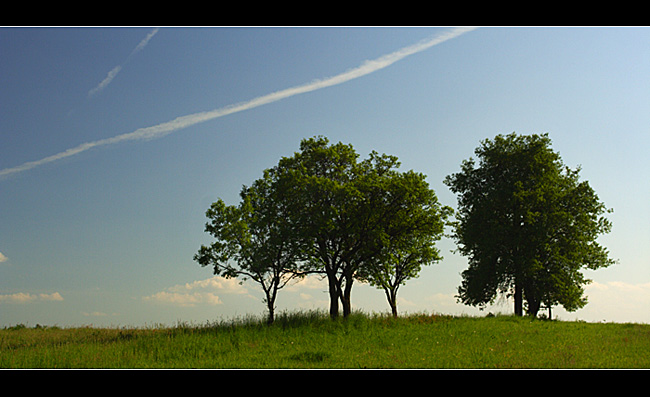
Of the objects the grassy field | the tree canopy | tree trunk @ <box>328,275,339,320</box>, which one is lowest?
the grassy field

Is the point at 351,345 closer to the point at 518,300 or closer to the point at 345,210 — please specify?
the point at 345,210

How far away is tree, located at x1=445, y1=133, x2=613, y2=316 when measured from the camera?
34.4 meters

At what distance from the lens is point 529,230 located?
35.0m

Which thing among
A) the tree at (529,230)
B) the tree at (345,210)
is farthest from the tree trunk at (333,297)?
the tree at (529,230)

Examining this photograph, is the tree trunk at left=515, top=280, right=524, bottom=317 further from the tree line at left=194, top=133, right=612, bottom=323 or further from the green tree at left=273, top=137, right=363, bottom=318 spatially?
the green tree at left=273, top=137, right=363, bottom=318

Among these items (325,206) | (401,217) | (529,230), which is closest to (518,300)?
(529,230)

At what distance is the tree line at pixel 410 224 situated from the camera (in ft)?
105

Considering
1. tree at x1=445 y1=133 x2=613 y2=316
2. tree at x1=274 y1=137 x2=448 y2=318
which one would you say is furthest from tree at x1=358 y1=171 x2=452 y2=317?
tree at x1=445 y1=133 x2=613 y2=316

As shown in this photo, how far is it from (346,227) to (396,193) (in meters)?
4.29

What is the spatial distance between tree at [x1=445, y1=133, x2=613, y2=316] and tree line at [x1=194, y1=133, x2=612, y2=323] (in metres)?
0.08

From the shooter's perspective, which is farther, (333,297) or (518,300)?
(518,300)

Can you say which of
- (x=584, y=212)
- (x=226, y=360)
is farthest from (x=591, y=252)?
(x=226, y=360)

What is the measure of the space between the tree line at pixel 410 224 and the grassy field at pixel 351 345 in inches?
202

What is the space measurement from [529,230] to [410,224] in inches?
387
